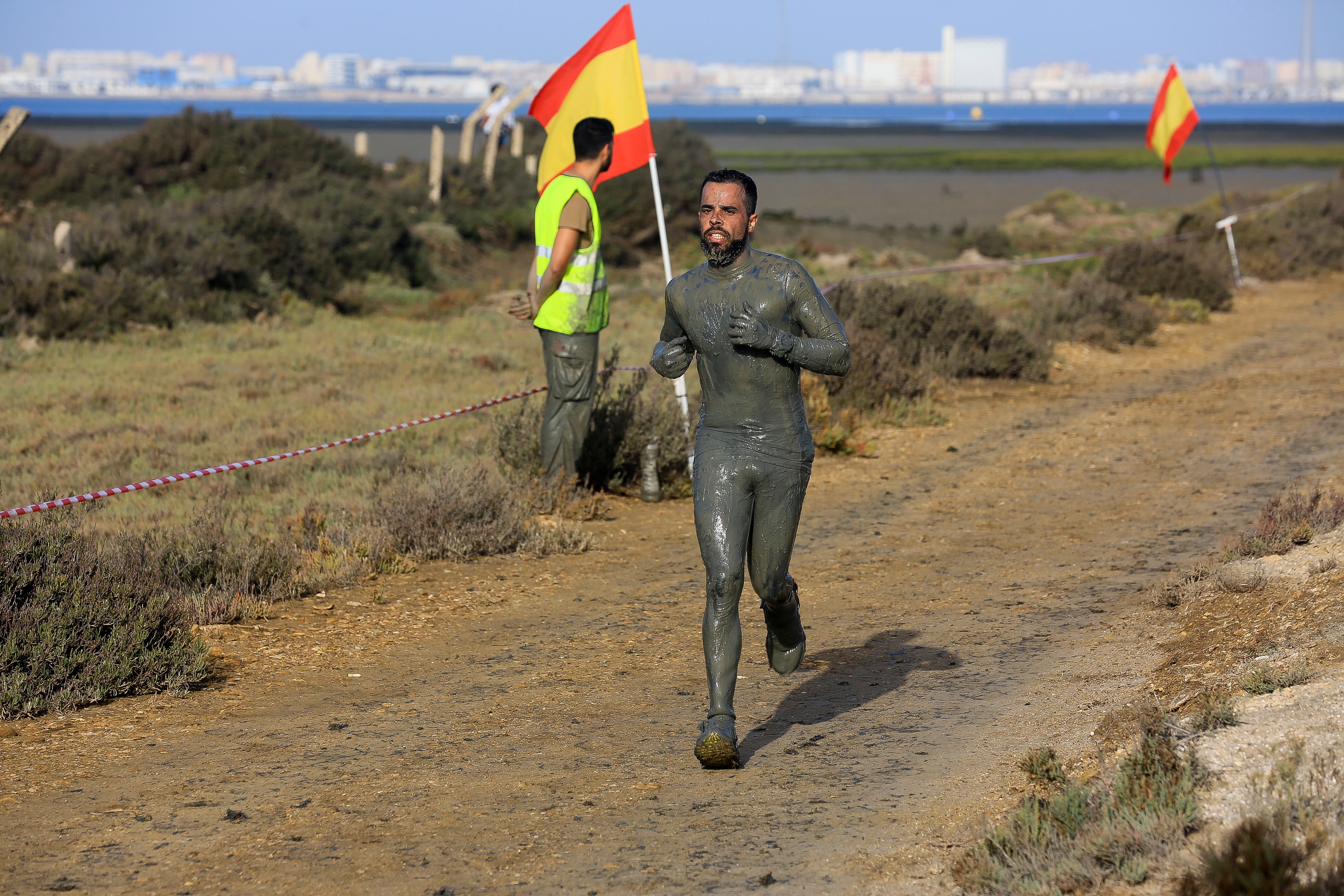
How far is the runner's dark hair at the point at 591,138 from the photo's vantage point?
7969 millimetres

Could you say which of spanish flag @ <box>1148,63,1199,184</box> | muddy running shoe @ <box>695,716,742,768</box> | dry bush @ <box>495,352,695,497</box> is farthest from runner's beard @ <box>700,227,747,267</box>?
spanish flag @ <box>1148,63,1199,184</box>

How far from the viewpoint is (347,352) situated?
16000mm

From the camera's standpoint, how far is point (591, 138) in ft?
26.2

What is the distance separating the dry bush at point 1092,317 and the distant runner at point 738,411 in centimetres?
1225

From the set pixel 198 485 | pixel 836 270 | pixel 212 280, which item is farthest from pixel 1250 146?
pixel 198 485

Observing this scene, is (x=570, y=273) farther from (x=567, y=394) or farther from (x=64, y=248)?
(x=64, y=248)

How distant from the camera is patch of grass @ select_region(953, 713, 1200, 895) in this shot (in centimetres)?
341

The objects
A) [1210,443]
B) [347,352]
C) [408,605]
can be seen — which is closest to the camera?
[408,605]

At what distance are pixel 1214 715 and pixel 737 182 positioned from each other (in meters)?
2.36

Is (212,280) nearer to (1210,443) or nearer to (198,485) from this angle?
(198,485)

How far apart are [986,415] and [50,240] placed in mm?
12528

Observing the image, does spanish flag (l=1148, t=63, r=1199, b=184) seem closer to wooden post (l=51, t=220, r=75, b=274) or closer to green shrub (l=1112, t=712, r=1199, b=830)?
wooden post (l=51, t=220, r=75, b=274)

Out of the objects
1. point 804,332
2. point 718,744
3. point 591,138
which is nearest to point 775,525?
point 804,332

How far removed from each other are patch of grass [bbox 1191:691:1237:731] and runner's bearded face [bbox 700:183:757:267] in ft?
7.11
